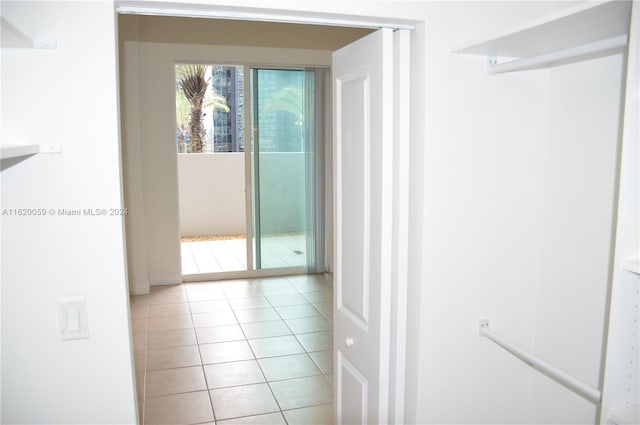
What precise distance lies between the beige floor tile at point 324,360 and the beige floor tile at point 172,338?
0.96 meters

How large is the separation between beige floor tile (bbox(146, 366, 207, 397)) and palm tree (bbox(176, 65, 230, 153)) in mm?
5859

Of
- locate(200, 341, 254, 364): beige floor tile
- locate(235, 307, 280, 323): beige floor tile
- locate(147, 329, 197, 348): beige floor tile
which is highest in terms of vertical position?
locate(235, 307, 280, 323): beige floor tile

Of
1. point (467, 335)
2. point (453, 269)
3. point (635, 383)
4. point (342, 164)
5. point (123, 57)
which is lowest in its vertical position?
point (467, 335)

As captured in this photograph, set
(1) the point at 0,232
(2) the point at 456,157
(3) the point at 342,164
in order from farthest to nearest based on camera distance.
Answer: (3) the point at 342,164
(2) the point at 456,157
(1) the point at 0,232

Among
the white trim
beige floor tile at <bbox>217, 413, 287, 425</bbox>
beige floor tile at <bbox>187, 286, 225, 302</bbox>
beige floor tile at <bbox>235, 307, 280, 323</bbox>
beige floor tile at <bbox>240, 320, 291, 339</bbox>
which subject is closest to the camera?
the white trim

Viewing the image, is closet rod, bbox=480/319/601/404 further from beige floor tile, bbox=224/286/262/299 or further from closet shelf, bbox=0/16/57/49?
beige floor tile, bbox=224/286/262/299

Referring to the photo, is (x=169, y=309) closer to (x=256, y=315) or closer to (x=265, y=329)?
(x=256, y=315)

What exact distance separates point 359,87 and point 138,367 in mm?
2635

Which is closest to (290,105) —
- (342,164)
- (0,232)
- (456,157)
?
(342,164)

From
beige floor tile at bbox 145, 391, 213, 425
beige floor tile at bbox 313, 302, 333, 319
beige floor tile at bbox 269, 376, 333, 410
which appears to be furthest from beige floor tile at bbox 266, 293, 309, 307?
beige floor tile at bbox 145, 391, 213, 425

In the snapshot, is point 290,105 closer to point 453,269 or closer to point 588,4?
point 453,269

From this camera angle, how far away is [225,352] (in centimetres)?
393

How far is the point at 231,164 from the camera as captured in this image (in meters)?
8.54

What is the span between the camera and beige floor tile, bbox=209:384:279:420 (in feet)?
10.0
